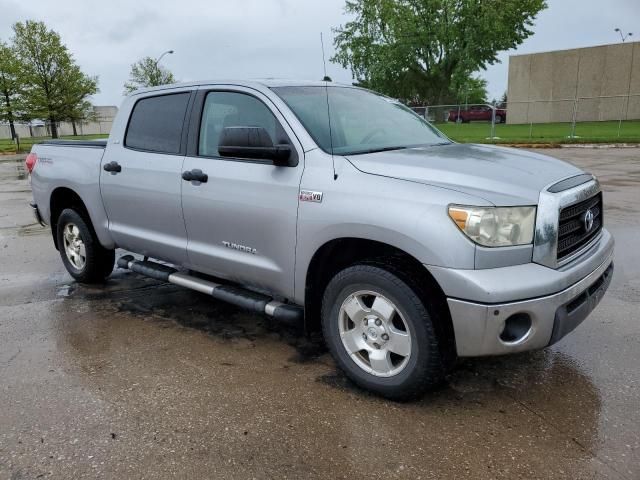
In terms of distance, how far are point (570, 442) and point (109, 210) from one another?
13.2 ft

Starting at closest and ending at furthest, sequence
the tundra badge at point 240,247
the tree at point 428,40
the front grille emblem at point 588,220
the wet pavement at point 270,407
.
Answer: the wet pavement at point 270,407
the front grille emblem at point 588,220
the tundra badge at point 240,247
the tree at point 428,40

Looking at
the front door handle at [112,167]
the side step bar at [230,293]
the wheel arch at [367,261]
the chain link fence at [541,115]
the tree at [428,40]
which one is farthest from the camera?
the tree at [428,40]

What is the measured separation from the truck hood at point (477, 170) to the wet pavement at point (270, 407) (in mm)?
1219

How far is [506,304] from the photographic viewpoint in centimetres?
276

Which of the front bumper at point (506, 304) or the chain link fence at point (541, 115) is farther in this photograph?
the chain link fence at point (541, 115)

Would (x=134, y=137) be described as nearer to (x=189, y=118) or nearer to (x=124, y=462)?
(x=189, y=118)

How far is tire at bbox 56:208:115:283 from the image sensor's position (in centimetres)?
545

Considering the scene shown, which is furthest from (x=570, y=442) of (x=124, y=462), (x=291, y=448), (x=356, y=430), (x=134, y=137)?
(x=134, y=137)

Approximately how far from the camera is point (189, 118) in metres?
4.34

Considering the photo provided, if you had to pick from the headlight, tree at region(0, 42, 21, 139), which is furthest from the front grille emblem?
tree at region(0, 42, 21, 139)

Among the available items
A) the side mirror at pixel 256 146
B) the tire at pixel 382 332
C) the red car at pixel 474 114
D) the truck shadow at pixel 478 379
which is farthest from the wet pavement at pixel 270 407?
the red car at pixel 474 114

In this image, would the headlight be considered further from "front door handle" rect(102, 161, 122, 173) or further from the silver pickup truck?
"front door handle" rect(102, 161, 122, 173)

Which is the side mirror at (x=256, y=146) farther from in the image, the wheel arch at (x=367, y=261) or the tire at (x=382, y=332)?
the tire at (x=382, y=332)

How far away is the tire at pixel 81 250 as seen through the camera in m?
A: 5.45
